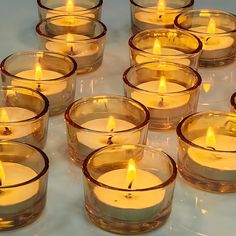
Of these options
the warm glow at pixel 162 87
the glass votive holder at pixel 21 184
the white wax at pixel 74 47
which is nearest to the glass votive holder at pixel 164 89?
the warm glow at pixel 162 87

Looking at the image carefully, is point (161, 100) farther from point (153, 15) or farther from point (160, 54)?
point (153, 15)

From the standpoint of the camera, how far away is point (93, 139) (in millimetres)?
950

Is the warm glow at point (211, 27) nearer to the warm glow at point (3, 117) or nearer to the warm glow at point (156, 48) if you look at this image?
the warm glow at point (156, 48)

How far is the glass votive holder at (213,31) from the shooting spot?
48.6 inches

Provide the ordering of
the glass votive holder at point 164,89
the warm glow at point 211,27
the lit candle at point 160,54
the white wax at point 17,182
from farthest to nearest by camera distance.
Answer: the warm glow at point 211,27 → the lit candle at point 160,54 → the glass votive holder at point 164,89 → the white wax at point 17,182

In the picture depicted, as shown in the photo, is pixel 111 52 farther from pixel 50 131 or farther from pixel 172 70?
pixel 50 131

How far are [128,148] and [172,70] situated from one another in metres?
0.26

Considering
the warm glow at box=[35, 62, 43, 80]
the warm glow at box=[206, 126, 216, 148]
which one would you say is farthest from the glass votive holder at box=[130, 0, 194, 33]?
the warm glow at box=[206, 126, 216, 148]

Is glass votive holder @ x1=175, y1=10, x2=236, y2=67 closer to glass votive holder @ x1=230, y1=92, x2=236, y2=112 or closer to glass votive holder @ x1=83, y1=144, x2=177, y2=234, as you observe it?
glass votive holder @ x1=230, y1=92, x2=236, y2=112

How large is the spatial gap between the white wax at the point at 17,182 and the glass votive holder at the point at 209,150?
197 millimetres

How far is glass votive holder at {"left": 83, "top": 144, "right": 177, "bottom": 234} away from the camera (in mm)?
826

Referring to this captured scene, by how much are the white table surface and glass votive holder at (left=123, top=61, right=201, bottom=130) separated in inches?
1.1

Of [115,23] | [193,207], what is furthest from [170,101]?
[115,23]

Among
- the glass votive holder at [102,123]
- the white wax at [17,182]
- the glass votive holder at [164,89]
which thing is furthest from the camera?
the glass votive holder at [164,89]
